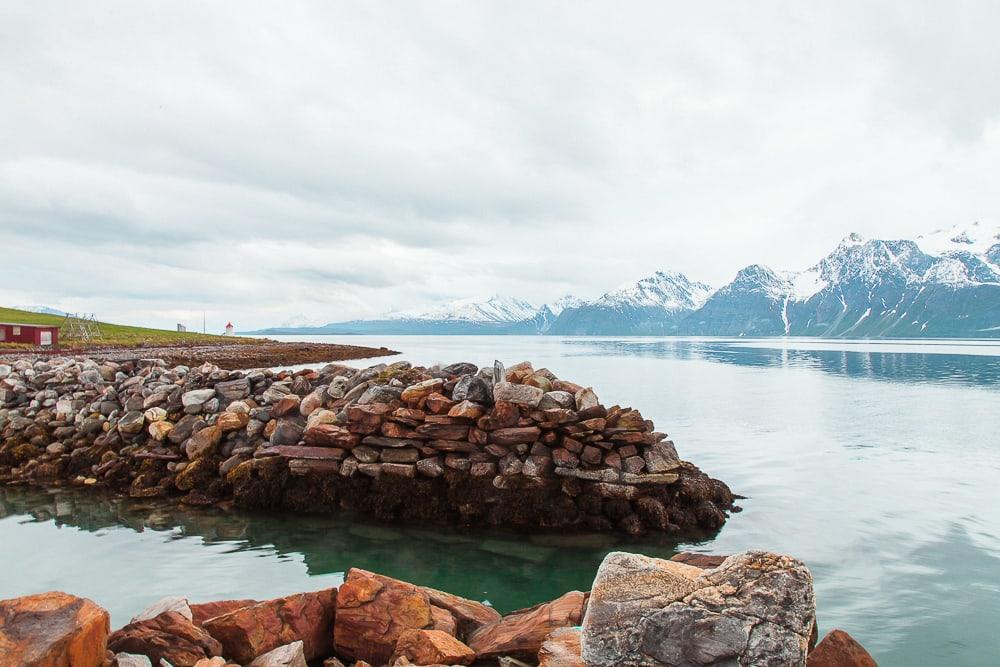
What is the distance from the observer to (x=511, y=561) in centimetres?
1031

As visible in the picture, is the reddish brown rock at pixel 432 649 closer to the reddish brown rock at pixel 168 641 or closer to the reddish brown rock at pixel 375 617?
the reddish brown rock at pixel 375 617

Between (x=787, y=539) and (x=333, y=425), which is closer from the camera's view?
(x=787, y=539)

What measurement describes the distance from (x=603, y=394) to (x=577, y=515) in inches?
1035

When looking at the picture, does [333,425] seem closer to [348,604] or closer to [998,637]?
[348,604]

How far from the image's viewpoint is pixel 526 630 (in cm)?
591

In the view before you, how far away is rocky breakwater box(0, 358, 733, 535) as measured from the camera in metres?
11.8

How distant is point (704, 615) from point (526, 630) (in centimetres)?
210

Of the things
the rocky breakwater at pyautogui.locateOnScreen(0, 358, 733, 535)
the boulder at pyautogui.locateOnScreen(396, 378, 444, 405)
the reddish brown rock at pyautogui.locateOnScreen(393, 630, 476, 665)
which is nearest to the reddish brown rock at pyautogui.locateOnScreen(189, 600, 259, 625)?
the reddish brown rock at pyautogui.locateOnScreen(393, 630, 476, 665)

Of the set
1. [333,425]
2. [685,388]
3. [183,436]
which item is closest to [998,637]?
[333,425]

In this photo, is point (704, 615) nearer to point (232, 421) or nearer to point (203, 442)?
point (232, 421)

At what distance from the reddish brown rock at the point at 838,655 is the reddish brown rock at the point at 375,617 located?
339cm

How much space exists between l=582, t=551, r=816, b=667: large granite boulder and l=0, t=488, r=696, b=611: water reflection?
4.41 meters

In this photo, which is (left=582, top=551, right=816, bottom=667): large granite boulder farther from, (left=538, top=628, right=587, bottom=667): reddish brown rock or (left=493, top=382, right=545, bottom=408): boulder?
(left=493, top=382, right=545, bottom=408): boulder

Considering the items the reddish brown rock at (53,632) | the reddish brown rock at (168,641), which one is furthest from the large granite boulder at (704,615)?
the reddish brown rock at (53,632)
